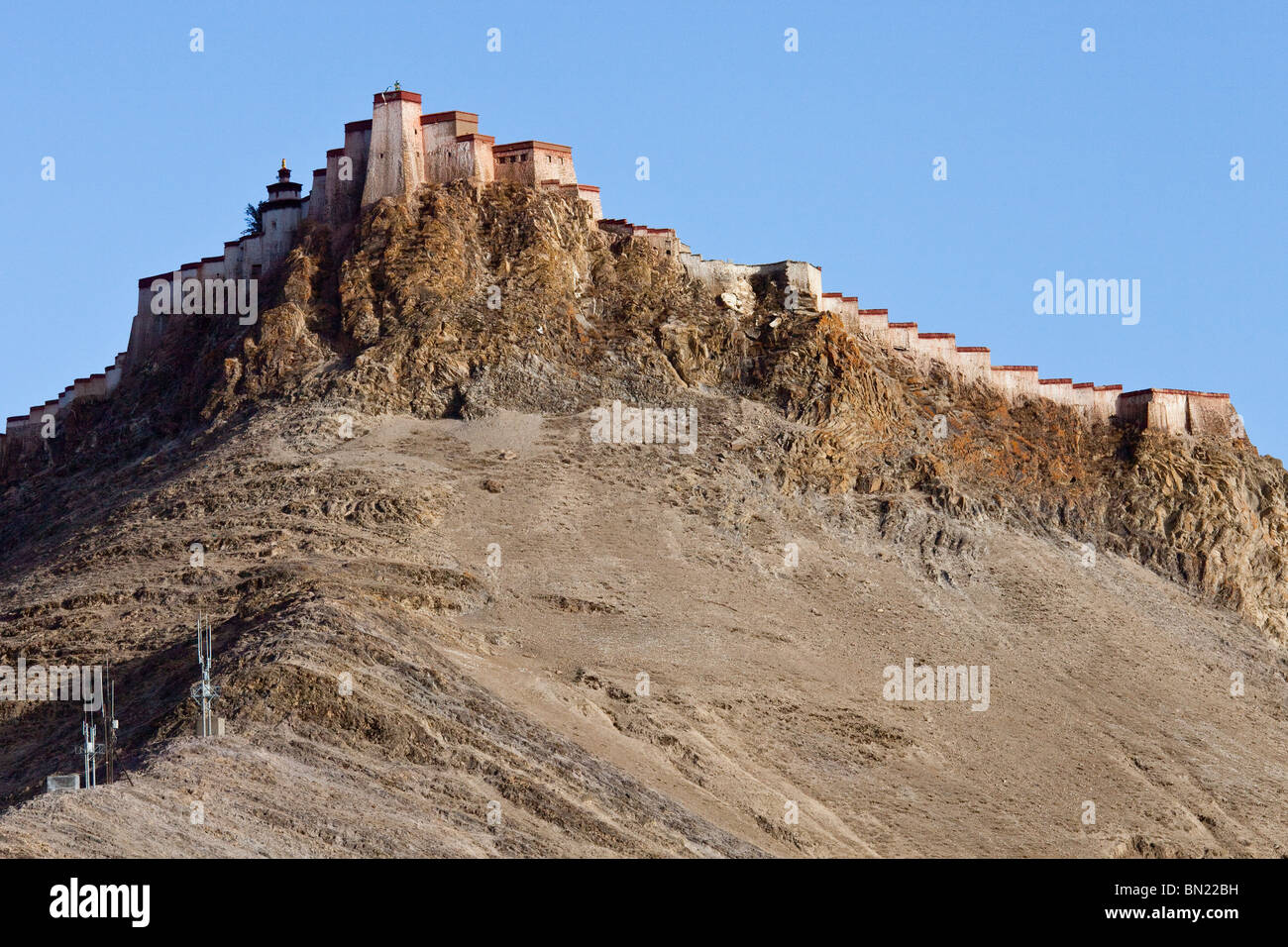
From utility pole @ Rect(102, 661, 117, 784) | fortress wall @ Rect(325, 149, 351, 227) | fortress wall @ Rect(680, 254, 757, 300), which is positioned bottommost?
utility pole @ Rect(102, 661, 117, 784)

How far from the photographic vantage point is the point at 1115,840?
184ft

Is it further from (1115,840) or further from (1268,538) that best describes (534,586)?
(1268,538)

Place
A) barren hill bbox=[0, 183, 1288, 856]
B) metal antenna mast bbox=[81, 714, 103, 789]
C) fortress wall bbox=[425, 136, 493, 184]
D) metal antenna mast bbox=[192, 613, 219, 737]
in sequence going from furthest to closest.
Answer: fortress wall bbox=[425, 136, 493, 184]
barren hill bbox=[0, 183, 1288, 856]
metal antenna mast bbox=[192, 613, 219, 737]
metal antenna mast bbox=[81, 714, 103, 789]

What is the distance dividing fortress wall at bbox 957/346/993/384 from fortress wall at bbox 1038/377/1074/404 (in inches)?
72.9

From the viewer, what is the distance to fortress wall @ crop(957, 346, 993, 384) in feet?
255

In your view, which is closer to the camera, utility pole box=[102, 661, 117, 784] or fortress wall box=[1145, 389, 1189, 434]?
utility pole box=[102, 661, 117, 784]

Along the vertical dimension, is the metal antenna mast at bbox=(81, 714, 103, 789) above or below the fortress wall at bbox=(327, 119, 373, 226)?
below

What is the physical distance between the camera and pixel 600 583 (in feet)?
205

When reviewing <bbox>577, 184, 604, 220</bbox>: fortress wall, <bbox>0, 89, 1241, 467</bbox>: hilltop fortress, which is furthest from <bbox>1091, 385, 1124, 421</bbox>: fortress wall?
<bbox>577, 184, 604, 220</bbox>: fortress wall

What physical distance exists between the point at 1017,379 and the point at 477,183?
60.7ft

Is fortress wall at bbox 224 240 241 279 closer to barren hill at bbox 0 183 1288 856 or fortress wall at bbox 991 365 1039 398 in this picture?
barren hill at bbox 0 183 1288 856

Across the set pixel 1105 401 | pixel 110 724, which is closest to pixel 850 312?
pixel 1105 401

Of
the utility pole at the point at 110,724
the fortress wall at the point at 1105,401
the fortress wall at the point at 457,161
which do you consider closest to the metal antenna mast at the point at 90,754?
the utility pole at the point at 110,724
